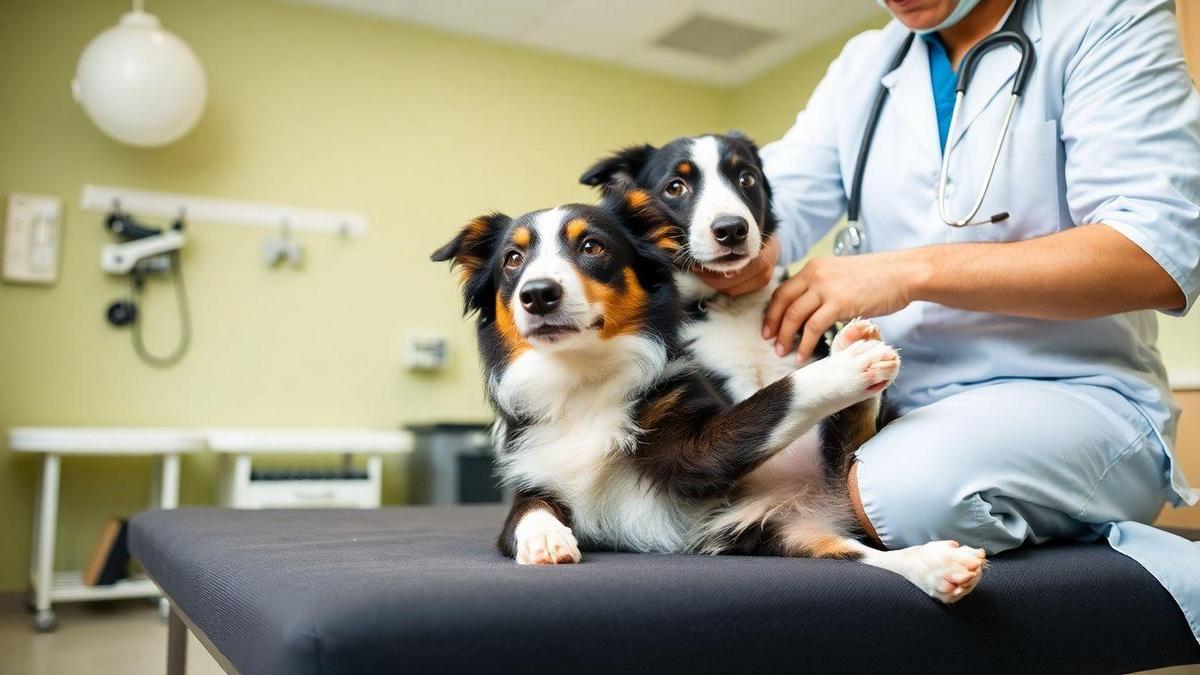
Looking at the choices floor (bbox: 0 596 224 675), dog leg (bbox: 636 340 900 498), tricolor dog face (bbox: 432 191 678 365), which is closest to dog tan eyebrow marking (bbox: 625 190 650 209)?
tricolor dog face (bbox: 432 191 678 365)

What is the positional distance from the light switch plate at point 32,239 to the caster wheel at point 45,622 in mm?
1439

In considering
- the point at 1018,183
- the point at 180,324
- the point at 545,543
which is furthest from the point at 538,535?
the point at 180,324

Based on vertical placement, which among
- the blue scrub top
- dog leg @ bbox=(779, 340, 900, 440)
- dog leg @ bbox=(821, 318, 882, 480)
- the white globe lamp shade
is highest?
the white globe lamp shade

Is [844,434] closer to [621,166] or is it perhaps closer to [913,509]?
[913,509]

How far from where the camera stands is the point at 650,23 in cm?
492

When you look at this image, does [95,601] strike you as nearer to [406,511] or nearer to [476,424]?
[476,424]

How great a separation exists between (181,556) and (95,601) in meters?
3.06

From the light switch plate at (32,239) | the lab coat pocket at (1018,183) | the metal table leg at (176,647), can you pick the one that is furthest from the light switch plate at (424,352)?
the lab coat pocket at (1018,183)

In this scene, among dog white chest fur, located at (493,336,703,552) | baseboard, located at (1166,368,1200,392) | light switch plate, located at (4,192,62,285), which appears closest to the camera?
dog white chest fur, located at (493,336,703,552)

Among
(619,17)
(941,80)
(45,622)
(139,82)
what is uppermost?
(619,17)

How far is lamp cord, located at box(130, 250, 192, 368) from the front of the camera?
166 inches

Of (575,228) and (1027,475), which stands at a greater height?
(575,228)

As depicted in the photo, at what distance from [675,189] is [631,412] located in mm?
443

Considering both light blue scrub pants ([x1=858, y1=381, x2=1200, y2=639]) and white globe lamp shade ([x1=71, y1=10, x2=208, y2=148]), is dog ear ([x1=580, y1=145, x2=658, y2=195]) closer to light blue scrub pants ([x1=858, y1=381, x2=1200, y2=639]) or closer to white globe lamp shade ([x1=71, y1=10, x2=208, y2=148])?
light blue scrub pants ([x1=858, y1=381, x2=1200, y2=639])
